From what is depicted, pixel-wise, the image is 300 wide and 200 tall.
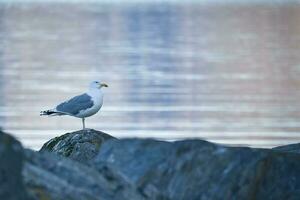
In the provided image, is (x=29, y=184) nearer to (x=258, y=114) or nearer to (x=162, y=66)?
(x=258, y=114)

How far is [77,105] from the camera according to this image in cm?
1241

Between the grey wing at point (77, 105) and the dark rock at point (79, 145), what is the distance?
7.21ft

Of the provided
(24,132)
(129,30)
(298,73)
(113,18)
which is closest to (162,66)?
(298,73)

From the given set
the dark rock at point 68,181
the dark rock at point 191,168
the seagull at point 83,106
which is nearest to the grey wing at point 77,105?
the seagull at point 83,106

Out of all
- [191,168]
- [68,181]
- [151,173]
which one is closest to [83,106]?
[191,168]

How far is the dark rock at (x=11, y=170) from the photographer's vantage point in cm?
577

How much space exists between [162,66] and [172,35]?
21.7 m

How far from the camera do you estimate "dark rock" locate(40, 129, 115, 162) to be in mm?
9586

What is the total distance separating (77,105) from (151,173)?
226 inches

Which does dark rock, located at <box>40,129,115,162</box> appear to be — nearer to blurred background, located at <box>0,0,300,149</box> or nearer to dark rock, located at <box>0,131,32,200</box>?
dark rock, located at <box>0,131,32,200</box>

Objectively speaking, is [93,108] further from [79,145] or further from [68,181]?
[68,181]

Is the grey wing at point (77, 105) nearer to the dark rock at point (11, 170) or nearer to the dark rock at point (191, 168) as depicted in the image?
the dark rock at point (191, 168)

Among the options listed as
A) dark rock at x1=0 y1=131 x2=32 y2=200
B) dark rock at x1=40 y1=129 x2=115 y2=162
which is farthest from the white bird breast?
dark rock at x1=0 y1=131 x2=32 y2=200

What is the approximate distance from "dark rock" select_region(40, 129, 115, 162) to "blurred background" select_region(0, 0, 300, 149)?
9.04m
